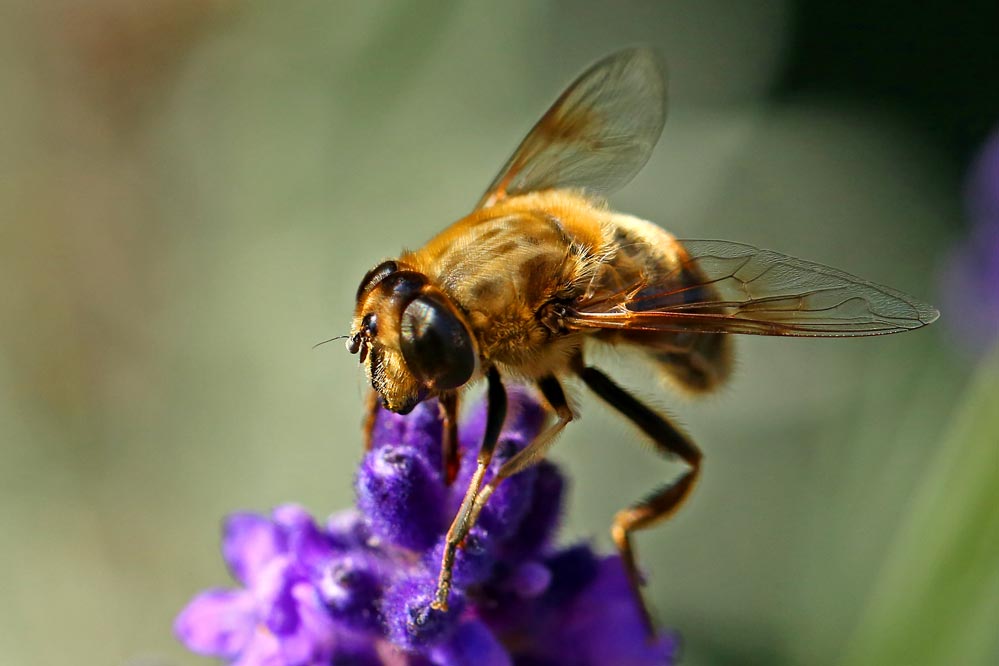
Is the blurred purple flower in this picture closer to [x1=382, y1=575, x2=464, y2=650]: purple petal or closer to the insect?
the insect

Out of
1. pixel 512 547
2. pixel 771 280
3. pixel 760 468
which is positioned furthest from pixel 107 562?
pixel 771 280

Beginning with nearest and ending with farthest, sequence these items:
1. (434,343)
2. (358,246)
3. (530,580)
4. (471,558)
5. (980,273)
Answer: (434,343), (471,558), (530,580), (980,273), (358,246)

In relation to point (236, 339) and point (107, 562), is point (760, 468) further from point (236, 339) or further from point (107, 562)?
point (107, 562)

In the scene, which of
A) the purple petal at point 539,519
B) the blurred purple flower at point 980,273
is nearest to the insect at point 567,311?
the purple petal at point 539,519

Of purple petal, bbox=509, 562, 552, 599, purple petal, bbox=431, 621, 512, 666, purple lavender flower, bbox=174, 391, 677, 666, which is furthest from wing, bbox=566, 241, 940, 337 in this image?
purple petal, bbox=431, 621, 512, 666

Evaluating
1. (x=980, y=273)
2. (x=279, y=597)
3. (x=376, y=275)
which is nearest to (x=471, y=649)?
(x=279, y=597)

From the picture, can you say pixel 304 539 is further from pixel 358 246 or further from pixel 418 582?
pixel 358 246
